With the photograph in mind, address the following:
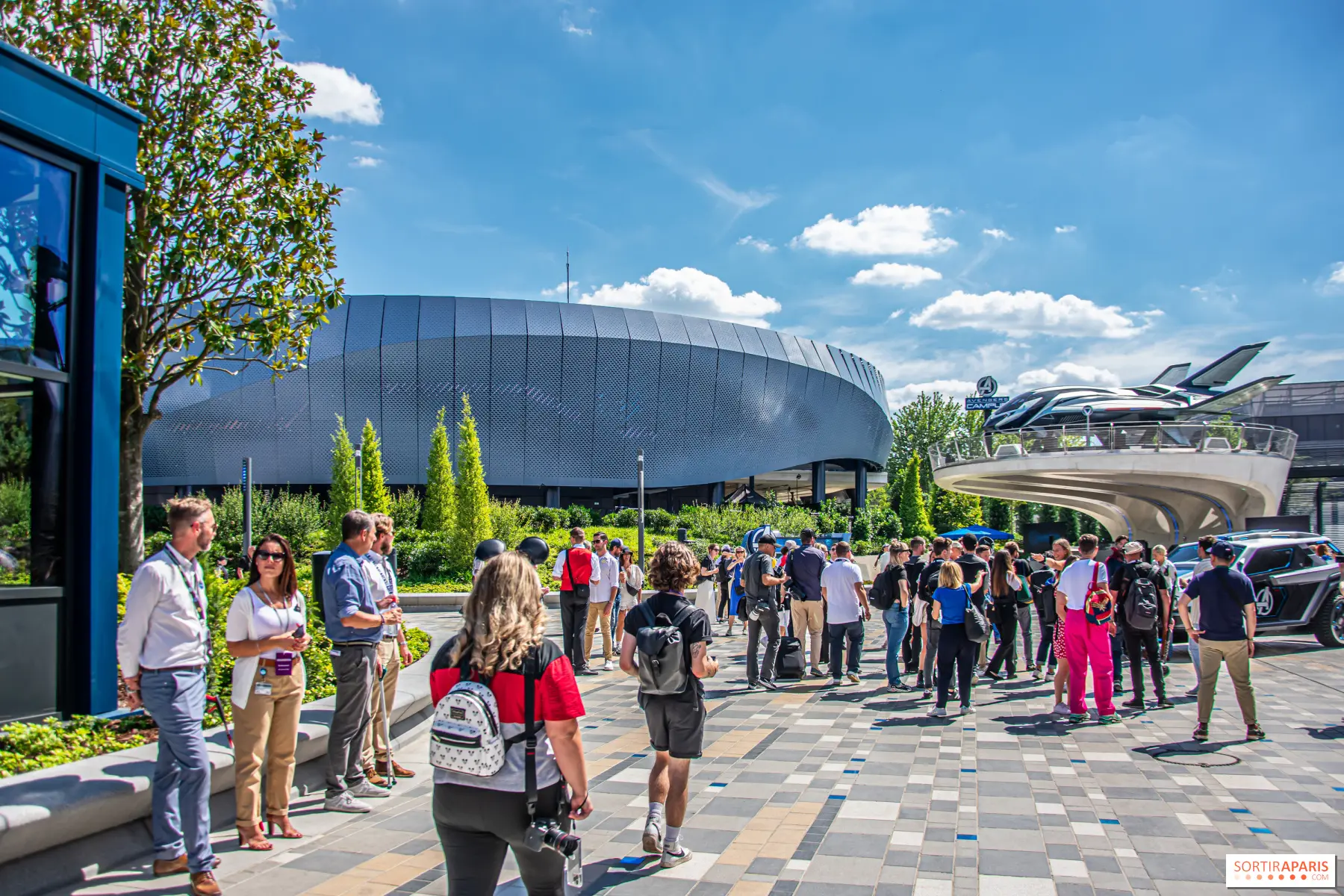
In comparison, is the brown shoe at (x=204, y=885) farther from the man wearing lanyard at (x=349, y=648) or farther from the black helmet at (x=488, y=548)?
the black helmet at (x=488, y=548)

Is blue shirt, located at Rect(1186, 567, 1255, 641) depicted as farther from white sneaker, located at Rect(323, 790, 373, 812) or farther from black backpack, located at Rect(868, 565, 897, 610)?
white sneaker, located at Rect(323, 790, 373, 812)

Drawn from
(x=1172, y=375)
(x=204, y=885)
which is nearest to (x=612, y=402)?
(x=1172, y=375)

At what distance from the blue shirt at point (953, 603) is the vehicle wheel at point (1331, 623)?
859cm

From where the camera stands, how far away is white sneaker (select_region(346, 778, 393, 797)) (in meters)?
5.29

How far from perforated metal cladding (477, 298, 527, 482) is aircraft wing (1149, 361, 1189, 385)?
28.5 m

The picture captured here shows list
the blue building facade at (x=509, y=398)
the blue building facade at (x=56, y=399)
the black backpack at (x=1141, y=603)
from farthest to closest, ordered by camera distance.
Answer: the blue building facade at (x=509, y=398) → the black backpack at (x=1141, y=603) → the blue building facade at (x=56, y=399)

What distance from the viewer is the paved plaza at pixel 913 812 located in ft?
13.3

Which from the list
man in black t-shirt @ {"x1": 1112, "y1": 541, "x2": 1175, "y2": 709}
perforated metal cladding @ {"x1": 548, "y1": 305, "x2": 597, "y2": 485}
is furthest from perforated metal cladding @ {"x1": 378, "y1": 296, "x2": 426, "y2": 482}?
man in black t-shirt @ {"x1": 1112, "y1": 541, "x2": 1175, "y2": 709}

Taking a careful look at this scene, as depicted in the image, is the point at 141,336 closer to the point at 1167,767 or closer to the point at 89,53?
the point at 89,53

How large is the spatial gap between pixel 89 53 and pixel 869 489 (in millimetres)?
54601

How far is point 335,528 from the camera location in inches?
1104

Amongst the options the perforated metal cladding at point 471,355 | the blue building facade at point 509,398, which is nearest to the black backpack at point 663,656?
the perforated metal cladding at point 471,355

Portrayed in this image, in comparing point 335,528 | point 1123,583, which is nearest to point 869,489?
point 335,528

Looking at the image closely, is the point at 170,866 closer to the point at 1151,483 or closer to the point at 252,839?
the point at 252,839
